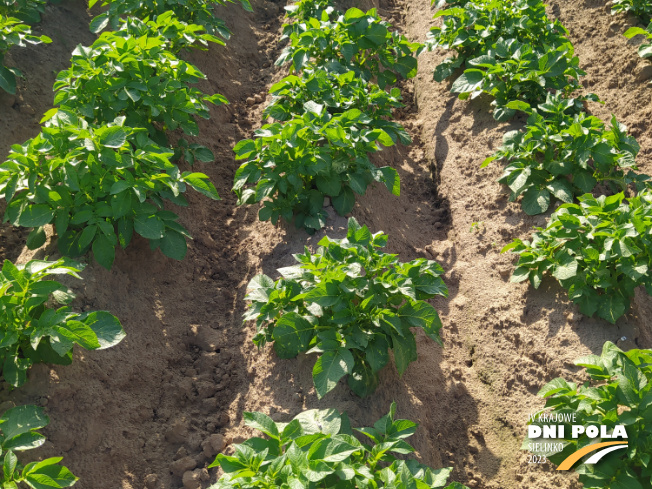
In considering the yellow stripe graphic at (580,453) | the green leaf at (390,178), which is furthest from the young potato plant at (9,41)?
the yellow stripe graphic at (580,453)

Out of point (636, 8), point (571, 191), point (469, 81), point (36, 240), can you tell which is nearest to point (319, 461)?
point (36, 240)

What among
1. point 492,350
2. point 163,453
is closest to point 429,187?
point 492,350

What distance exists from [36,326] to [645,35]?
4946 millimetres

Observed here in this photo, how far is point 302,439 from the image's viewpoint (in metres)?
2.08

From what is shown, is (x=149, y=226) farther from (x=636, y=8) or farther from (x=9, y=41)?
(x=636, y=8)

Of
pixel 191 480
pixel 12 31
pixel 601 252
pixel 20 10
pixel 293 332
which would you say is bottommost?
pixel 191 480

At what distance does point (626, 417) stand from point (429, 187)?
2.45 metres

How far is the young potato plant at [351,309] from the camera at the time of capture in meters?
2.58

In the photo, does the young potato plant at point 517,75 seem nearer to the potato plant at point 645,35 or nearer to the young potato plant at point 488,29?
the young potato plant at point 488,29

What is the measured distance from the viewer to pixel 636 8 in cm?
471

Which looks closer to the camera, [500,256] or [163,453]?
[163,453]

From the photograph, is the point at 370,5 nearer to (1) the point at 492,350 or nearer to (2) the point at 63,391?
(1) the point at 492,350

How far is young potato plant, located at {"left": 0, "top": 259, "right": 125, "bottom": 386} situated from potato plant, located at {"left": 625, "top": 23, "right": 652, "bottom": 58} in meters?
4.31

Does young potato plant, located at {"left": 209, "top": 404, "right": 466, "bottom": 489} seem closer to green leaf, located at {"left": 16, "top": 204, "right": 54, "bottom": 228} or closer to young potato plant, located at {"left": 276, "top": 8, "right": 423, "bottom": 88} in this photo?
green leaf, located at {"left": 16, "top": 204, "right": 54, "bottom": 228}
